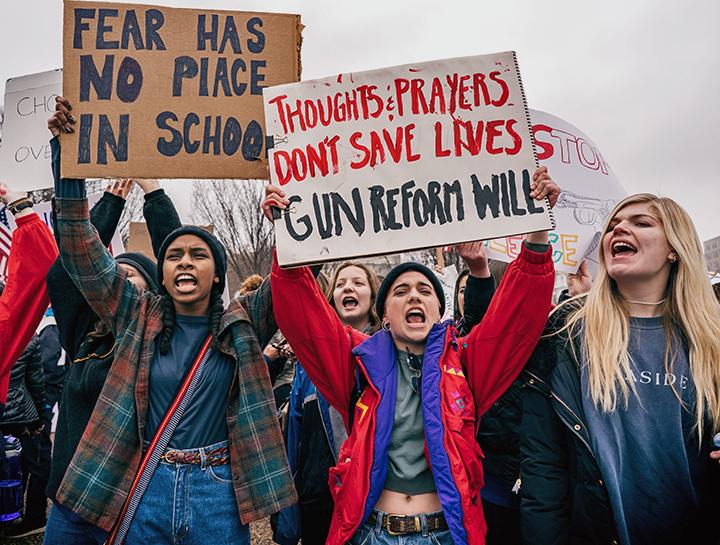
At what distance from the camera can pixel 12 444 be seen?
5.32m

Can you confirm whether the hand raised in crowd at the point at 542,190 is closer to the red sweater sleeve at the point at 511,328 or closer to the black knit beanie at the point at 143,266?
the red sweater sleeve at the point at 511,328

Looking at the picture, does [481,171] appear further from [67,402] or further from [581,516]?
[67,402]

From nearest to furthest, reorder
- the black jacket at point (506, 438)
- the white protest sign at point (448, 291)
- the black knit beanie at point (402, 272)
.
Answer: the black knit beanie at point (402, 272), the black jacket at point (506, 438), the white protest sign at point (448, 291)

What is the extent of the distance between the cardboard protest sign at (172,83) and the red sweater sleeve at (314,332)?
2.21ft

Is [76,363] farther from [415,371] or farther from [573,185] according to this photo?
[573,185]

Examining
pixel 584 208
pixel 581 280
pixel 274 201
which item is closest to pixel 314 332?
pixel 274 201

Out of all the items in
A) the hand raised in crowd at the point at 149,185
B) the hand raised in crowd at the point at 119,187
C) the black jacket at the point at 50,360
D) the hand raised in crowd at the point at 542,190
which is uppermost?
the hand raised in crowd at the point at 149,185

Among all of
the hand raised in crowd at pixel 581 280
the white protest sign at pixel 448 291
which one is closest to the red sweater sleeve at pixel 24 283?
the hand raised in crowd at pixel 581 280

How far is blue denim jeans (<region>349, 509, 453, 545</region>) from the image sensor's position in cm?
214

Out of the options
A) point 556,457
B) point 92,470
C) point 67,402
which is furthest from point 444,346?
point 67,402

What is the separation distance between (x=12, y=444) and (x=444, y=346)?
15.9 feet

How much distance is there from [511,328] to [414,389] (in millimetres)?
480

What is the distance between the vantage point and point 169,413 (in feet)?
7.62

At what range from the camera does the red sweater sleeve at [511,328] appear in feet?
7.46
